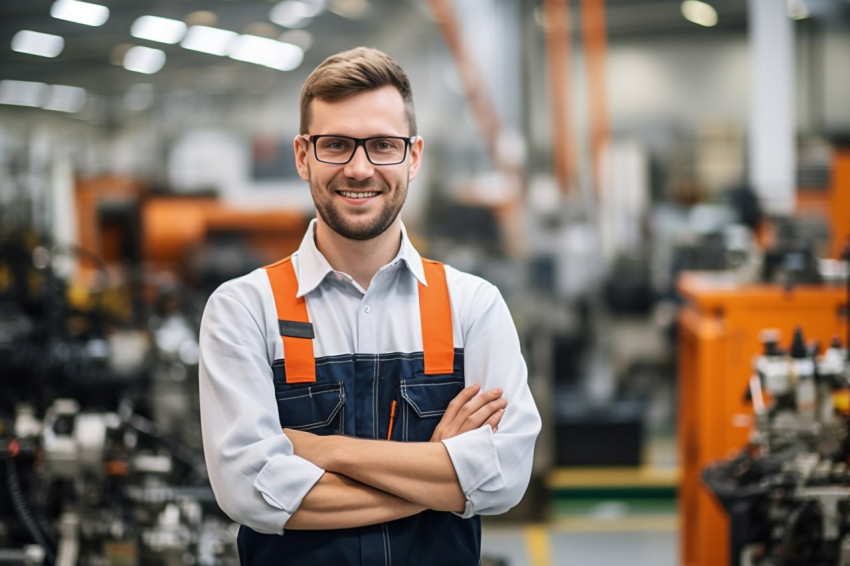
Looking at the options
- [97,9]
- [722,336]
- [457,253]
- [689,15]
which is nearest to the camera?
[722,336]

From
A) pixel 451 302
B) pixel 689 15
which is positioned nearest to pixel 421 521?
pixel 451 302

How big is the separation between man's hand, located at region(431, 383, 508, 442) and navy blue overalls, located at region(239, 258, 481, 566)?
3 centimetres

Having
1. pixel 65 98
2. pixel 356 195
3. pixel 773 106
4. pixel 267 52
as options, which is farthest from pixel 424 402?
pixel 65 98

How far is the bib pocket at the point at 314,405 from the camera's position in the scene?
5.97 feet

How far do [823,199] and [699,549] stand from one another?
20.3 feet

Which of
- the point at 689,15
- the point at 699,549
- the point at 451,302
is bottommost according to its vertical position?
the point at 699,549

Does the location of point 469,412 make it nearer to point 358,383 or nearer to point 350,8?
point 358,383

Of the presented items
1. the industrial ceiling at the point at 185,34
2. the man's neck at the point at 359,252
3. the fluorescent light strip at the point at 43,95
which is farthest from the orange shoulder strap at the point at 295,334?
the fluorescent light strip at the point at 43,95

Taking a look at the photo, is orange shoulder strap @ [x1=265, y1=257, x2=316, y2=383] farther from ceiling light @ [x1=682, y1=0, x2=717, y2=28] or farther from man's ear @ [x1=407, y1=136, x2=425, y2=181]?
ceiling light @ [x1=682, y1=0, x2=717, y2=28]

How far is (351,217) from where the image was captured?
1806mm

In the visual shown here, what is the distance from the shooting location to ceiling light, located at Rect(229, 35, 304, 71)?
8930 mm

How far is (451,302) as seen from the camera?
1.91 m

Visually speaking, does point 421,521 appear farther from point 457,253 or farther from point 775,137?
point 775,137

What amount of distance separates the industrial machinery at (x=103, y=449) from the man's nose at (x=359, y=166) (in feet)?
6.71
